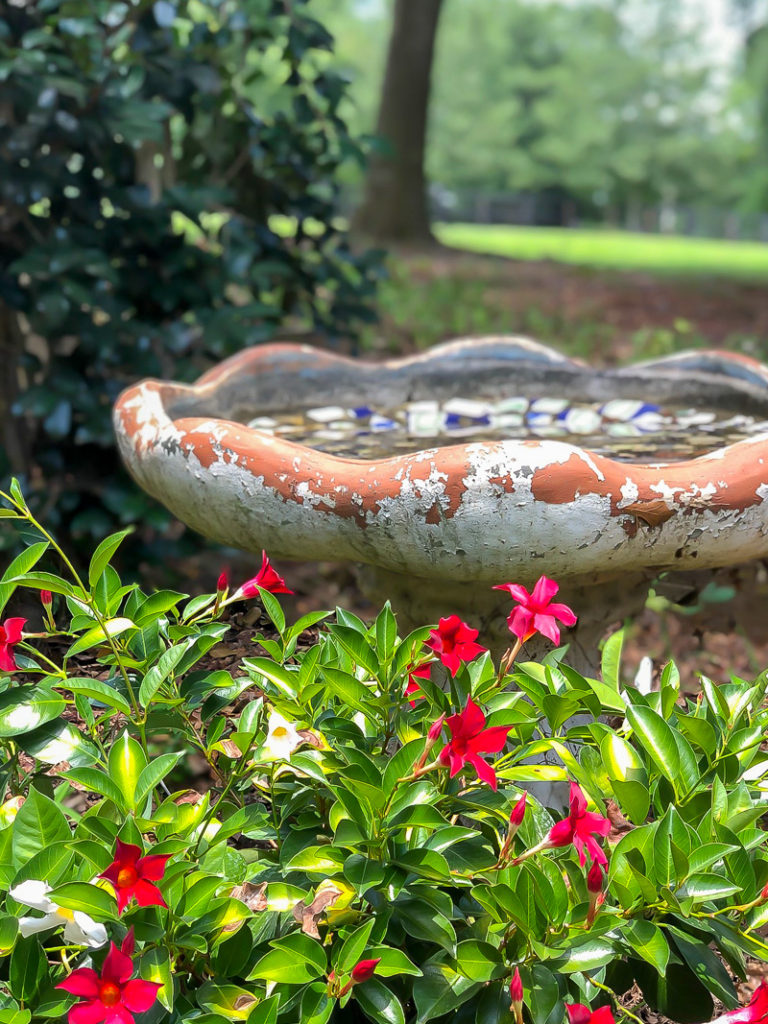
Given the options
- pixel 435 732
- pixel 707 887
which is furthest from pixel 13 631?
pixel 707 887

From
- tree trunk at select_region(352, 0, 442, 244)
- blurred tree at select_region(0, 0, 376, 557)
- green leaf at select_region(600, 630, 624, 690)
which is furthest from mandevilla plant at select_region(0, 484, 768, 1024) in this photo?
tree trunk at select_region(352, 0, 442, 244)

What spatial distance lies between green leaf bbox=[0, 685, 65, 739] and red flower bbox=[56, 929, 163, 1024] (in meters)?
0.38

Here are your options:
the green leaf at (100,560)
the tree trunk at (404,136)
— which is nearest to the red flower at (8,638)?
the green leaf at (100,560)

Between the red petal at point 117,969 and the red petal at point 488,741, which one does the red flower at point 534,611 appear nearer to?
the red petal at point 488,741

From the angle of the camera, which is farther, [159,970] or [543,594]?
[543,594]

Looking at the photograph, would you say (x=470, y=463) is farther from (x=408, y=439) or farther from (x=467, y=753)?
(x=408, y=439)

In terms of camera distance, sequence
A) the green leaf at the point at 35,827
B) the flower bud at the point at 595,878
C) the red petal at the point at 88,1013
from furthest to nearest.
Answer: the green leaf at the point at 35,827 < the flower bud at the point at 595,878 < the red petal at the point at 88,1013

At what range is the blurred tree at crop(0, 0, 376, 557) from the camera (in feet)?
10.2

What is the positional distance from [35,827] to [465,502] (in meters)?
0.73

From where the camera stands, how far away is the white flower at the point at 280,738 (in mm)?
1405

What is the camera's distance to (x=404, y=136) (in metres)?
11.6

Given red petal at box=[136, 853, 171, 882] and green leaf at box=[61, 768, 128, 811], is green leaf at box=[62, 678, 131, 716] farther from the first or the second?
red petal at box=[136, 853, 171, 882]

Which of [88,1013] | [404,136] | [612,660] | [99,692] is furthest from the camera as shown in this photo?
[404,136]

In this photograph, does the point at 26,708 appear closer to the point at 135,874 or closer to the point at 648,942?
the point at 135,874
